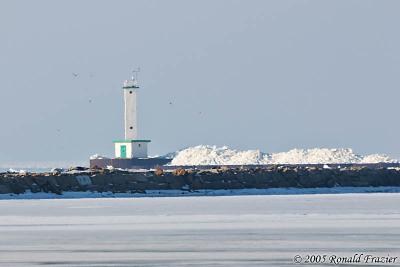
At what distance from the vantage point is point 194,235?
28297mm

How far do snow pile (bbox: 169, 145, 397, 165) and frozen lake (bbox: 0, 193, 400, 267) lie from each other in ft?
224

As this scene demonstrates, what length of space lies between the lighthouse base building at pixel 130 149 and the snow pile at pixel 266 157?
44.1ft

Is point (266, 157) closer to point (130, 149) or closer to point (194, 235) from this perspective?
point (130, 149)

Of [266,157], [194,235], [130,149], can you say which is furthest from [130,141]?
[194,235]

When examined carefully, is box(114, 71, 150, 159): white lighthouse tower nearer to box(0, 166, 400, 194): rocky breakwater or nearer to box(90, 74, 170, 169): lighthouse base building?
box(90, 74, 170, 169): lighthouse base building

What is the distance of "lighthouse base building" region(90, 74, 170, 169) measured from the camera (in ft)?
299

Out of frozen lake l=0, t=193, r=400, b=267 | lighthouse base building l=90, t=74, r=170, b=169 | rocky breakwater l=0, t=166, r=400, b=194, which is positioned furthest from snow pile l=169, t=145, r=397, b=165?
frozen lake l=0, t=193, r=400, b=267

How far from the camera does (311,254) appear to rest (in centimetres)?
2391

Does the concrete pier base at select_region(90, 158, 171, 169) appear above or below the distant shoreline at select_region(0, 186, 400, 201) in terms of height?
above

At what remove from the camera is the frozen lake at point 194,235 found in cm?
2378

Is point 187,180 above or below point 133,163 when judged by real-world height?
below

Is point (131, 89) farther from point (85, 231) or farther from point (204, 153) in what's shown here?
point (85, 231)

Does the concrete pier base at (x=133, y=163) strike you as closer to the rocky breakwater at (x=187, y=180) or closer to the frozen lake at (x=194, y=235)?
the rocky breakwater at (x=187, y=180)

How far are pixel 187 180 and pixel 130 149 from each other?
93.9ft
